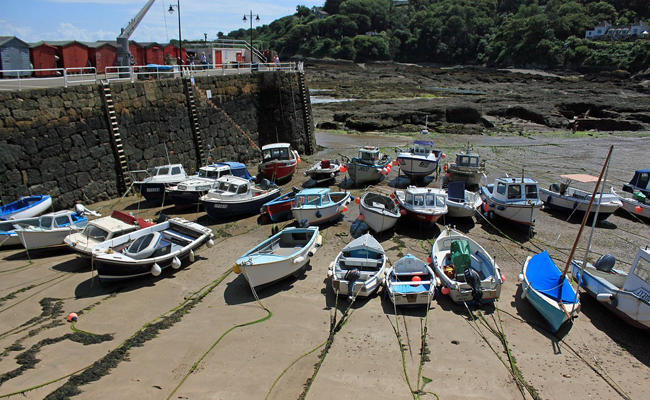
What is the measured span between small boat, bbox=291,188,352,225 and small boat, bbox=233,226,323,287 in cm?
203

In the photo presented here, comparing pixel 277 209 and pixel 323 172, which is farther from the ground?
pixel 323 172

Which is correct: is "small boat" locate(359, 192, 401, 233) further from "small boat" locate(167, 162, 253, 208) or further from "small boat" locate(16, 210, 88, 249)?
"small boat" locate(16, 210, 88, 249)

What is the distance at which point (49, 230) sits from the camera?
49.8 feet

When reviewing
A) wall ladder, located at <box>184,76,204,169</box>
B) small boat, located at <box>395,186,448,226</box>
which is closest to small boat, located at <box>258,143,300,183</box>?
wall ladder, located at <box>184,76,204,169</box>

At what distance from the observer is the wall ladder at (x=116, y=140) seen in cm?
2042

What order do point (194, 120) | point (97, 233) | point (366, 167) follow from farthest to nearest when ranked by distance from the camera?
point (194, 120), point (366, 167), point (97, 233)

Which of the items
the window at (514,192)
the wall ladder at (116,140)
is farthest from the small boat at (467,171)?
the wall ladder at (116,140)

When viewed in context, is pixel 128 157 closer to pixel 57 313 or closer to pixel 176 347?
pixel 57 313

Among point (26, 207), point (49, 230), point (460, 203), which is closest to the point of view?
point (49, 230)

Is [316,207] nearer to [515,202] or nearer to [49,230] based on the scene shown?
[515,202]

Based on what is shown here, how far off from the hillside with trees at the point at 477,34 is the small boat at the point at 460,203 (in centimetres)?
7647

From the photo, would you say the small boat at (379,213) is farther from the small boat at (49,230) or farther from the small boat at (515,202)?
the small boat at (49,230)

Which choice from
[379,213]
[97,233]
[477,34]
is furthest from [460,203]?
[477,34]

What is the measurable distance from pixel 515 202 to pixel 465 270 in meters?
5.96
